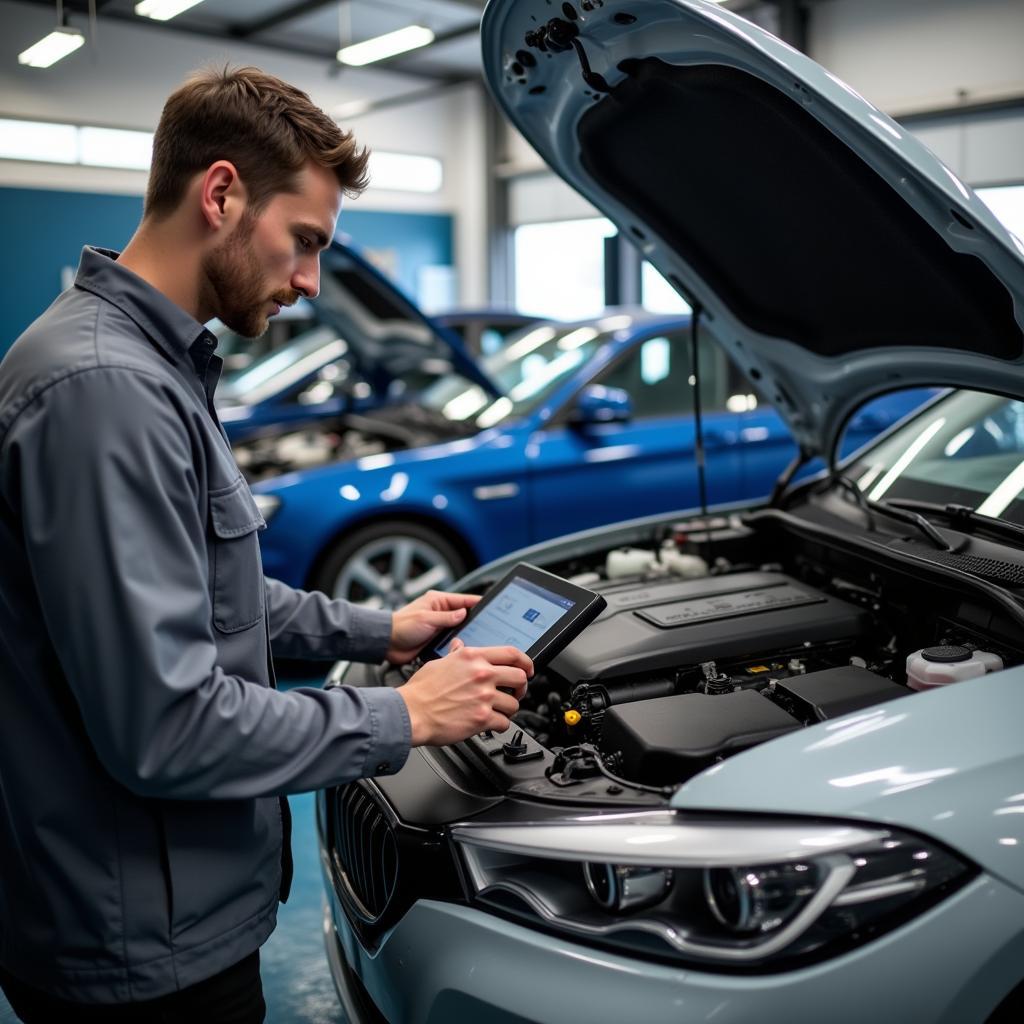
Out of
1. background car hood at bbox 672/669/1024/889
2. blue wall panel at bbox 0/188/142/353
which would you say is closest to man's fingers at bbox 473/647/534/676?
background car hood at bbox 672/669/1024/889

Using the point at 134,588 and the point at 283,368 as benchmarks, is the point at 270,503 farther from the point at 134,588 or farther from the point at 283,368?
the point at 134,588

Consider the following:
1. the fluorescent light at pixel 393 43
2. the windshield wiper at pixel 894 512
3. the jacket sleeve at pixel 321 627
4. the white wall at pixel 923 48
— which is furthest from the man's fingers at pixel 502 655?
the white wall at pixel 923 48

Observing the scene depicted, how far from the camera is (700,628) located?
183 centimetres

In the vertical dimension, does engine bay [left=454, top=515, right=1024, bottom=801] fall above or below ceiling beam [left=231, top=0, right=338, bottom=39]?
below

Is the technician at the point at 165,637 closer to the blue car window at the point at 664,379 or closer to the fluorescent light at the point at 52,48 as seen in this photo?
the fluorescent light at the point at 52,48

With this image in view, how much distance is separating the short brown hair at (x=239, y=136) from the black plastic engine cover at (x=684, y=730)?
33.9 inches

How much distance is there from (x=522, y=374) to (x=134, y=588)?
377cm

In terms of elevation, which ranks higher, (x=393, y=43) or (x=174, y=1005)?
(x=393, y=43)

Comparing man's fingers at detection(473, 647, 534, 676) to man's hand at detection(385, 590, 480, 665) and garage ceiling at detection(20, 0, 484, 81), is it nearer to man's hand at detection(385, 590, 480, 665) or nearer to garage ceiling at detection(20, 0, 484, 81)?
man's hand at detection(385, 590, 480, 665)

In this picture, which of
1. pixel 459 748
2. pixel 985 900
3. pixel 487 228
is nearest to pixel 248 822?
pixel 459 748

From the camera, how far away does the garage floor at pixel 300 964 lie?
7.14 ft

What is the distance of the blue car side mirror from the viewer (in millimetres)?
4180

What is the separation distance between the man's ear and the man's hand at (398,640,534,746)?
1.96 feet

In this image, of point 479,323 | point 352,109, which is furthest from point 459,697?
point 352,109
